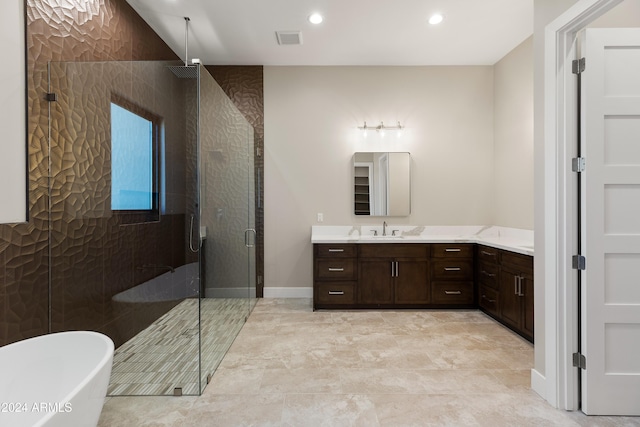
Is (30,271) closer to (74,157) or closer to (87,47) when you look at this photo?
(74,157)

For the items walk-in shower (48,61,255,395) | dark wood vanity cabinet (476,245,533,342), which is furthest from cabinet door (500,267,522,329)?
walk-in shower (48,61,255,395)

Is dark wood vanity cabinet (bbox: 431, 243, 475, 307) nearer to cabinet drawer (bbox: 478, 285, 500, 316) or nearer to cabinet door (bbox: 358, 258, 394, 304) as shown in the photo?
cabinet drawer (bbox: 478, 285, 500, 316)

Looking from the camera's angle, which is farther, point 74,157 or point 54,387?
point 74,157

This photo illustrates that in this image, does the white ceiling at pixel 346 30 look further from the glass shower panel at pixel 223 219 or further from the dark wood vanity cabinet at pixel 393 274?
the dark wood vanity cabinet at pixel 393 274

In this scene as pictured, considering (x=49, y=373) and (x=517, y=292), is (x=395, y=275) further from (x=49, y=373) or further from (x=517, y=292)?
(x=49, y=373)

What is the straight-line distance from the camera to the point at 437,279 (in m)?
3.95

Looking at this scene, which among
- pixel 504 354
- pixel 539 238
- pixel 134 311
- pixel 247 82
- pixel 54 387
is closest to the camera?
pixel 54 387

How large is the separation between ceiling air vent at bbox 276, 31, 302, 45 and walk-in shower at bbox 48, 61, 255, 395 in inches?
63.2

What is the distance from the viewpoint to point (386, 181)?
4.47 meters

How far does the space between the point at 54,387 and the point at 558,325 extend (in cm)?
256

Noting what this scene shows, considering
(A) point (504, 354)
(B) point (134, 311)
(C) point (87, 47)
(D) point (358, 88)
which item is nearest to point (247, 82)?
(D) point (358, 88)

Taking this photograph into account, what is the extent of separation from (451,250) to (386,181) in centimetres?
118

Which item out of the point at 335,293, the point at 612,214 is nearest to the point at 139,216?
the point at 335,293

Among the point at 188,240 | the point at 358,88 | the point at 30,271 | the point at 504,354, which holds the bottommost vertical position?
the point at 504,354
